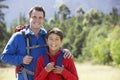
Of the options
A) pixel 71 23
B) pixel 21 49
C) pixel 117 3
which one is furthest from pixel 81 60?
Result: pixel 21 49

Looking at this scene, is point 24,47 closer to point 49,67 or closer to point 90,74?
point 49,67

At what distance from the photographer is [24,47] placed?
467 centimetres

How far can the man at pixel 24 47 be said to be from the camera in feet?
15.2

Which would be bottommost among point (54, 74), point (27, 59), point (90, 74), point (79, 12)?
point (79, 12)

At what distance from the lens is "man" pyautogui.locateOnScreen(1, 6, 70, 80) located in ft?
15.2

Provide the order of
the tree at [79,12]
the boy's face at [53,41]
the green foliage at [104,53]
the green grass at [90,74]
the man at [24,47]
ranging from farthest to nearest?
the tree at [79,12], the green foliage at [104,53], the green grass at [90,74], the man at [24,47], the boy's face at [53,41]

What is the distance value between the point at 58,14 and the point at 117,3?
36.0 ft

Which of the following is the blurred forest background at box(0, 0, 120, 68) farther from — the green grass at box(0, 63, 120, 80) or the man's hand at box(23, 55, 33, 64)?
the man's hand at box(23, 55, 33, 64)

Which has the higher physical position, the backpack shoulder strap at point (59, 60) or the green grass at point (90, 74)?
the backpack shoulder strap at point (59, 60)

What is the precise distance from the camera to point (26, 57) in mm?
4574

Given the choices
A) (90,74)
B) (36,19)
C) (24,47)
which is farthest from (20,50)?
(90,74)

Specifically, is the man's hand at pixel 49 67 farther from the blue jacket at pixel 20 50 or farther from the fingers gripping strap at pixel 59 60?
the blue jacket at pixel 20 50

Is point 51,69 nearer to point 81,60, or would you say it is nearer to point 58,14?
point 81,60

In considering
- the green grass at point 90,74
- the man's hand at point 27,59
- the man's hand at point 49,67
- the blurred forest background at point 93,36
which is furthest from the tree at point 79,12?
the man's hand at point 49,67
